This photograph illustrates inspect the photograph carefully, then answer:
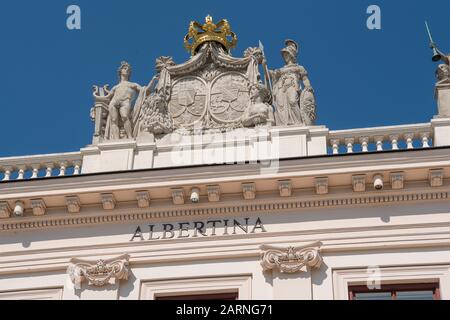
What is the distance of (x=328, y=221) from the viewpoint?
63.1 feet

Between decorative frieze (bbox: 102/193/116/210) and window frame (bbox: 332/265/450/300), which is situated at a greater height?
decorative frieze (bbox: 102/193/116/210)

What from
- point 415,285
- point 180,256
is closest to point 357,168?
point 415,285

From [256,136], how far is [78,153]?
12.0 feet

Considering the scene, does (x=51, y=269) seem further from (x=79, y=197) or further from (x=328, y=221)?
(x=328, y=221)

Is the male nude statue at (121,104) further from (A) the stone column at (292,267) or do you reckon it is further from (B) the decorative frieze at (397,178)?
(B) the decorative frieze at (397,178)

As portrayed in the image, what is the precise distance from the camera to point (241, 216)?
64.1 feet

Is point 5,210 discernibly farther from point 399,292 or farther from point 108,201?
point 399,292

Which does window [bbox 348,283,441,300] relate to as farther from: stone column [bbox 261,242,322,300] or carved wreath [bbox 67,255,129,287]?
carved wreath [bbox 67,255,129,287]

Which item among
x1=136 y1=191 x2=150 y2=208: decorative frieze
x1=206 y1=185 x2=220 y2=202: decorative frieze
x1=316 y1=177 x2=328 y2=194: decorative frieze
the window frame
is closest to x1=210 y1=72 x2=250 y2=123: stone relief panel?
x1=206 y1=185 x2=220 y2=202: decorative frieze

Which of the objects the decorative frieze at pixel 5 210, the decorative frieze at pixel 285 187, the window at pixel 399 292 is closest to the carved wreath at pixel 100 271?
the decorative frieze at pixel 5 210

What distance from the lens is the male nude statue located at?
21.6 meters

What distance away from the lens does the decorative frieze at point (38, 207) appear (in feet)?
65.3

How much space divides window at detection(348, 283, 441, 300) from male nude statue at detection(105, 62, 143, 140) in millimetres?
6063

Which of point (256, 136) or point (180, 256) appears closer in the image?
point (180, 256)
